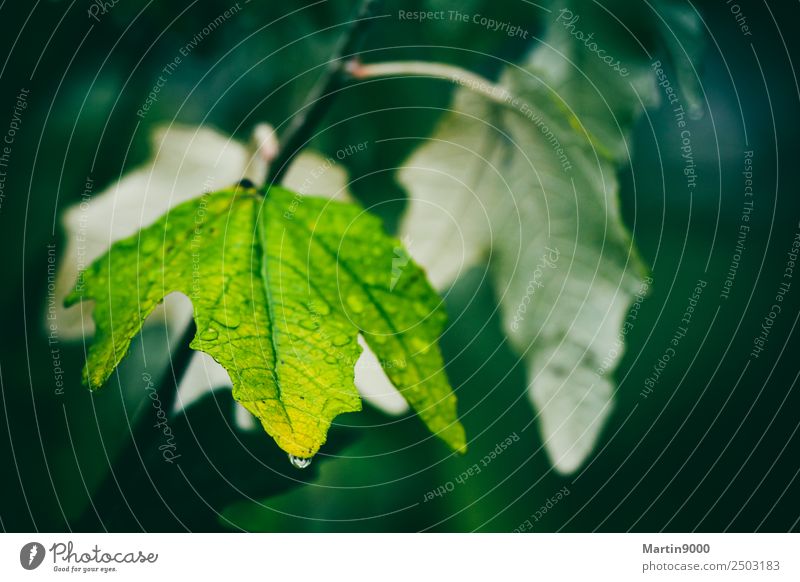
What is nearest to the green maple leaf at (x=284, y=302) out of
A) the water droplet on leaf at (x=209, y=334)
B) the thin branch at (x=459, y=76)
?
the water droplet on leaf at (x=209, y=334)

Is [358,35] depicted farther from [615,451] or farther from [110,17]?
[615,451]

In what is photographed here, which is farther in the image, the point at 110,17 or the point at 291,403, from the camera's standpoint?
the point at 110,17

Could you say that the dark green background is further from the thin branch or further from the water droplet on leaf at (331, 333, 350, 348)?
the water droplet on leaf at (331, 333, 350, 348)

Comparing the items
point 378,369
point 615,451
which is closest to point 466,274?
point 378,369
